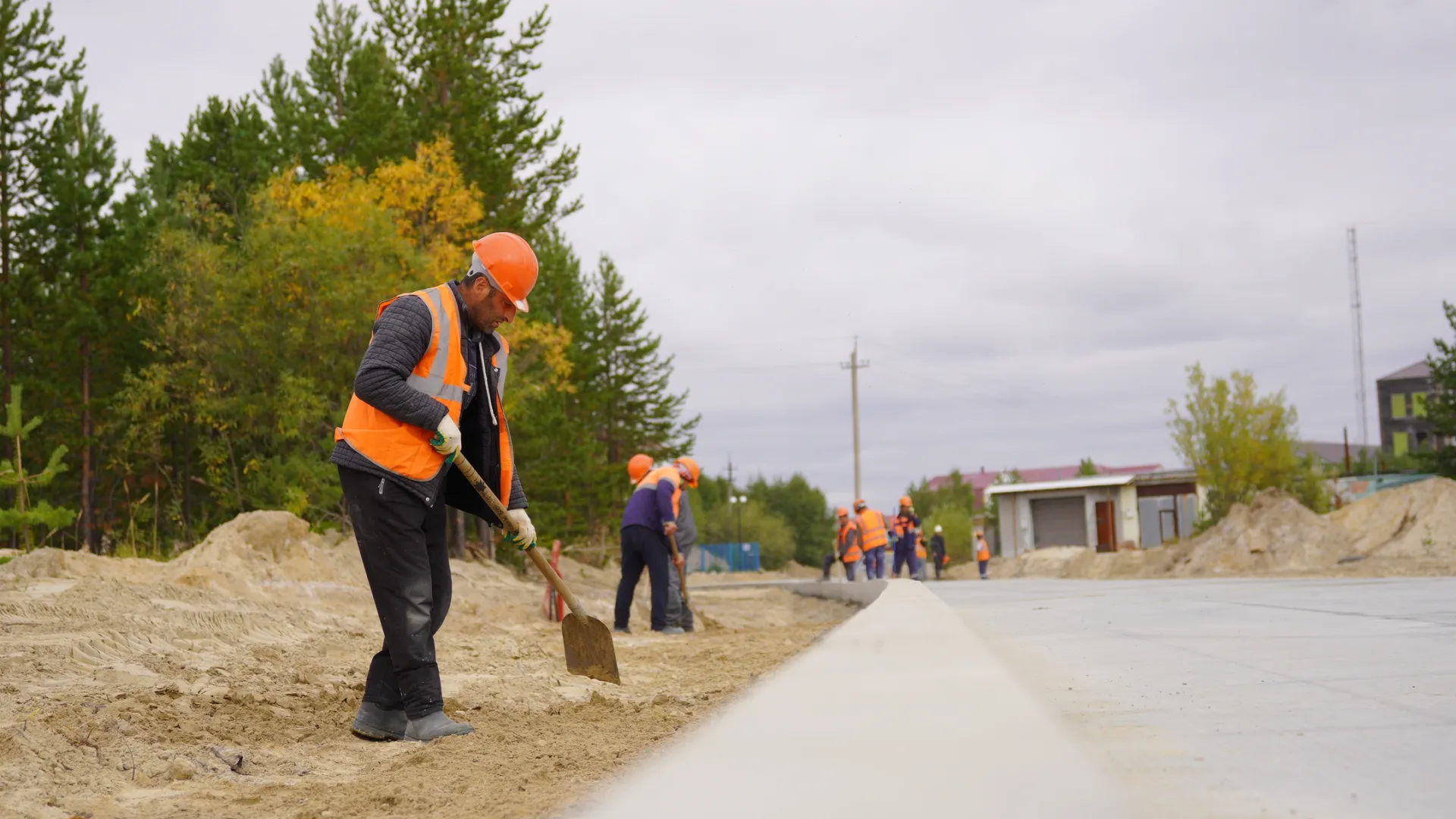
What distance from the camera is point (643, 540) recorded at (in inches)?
456

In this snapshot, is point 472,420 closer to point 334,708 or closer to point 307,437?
point 334,708

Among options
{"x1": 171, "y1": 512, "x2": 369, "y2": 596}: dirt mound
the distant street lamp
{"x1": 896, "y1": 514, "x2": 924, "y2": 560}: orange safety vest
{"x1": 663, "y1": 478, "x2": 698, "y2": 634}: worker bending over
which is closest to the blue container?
the distant street lamp

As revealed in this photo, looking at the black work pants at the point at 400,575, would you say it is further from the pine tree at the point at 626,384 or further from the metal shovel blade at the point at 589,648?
the pine tree at the point at 626,384

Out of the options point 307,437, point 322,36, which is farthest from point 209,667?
point 322,36

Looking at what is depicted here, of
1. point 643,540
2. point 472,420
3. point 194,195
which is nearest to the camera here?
point 472,420

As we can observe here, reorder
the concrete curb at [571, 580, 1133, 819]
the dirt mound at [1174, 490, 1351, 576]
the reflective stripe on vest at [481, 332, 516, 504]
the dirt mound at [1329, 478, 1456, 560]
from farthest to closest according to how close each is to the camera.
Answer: the dirt mound at [1174, 490, 1351, 576], the dirt mound at [1329, 478, 1456, 560], the reflective stripe on vest at [481, 332, 516, 504], the concrete curb at [571, 580, 1133, 819]

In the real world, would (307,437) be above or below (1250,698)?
above

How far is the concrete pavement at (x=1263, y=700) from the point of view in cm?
219

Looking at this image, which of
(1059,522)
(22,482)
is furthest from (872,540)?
(1059,522)

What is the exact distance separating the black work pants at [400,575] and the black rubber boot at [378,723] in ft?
0.37

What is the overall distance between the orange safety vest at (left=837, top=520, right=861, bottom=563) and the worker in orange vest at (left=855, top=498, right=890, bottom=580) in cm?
22

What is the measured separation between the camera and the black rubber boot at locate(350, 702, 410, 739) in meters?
4.50

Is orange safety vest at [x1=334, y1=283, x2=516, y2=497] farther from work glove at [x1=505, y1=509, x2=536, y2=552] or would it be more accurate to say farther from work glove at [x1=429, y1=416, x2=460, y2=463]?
work glove at [x1=505, y1=509, x2=536, y2=552]

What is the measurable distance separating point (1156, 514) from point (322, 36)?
39366 millimetres
